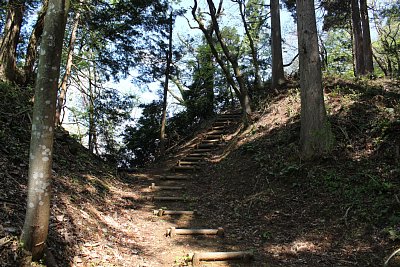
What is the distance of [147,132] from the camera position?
57.7 ft

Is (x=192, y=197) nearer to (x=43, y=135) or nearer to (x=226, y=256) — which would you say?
(x=226, y=256)

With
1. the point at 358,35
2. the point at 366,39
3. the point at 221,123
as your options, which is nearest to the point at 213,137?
the point at 221,123

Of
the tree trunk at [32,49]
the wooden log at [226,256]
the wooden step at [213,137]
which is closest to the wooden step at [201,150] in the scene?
the wooden step at [213,137]

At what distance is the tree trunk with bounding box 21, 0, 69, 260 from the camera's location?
3.07 m

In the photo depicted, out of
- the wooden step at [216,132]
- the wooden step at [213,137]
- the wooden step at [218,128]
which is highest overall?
the wooden step at [218,128]

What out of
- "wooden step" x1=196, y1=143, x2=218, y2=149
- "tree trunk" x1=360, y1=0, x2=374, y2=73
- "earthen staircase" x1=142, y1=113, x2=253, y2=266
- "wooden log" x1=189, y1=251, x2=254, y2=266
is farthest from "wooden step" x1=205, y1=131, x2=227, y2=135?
"wooden log" x1=189, y1=251, x2=254, y2=266

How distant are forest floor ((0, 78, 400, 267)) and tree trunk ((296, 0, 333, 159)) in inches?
13.9

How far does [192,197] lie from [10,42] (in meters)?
7.23

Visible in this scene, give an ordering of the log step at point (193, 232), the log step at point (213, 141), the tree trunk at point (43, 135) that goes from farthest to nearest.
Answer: the log step at point (213, 141)
the log step at point (193, 232)
the tree trunk at point (43, 135)

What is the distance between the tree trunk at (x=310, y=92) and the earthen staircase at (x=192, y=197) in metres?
3.12

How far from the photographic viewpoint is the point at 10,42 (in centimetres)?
893

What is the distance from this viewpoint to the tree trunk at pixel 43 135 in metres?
3.07

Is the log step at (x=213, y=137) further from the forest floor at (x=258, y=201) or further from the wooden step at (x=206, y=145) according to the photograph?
the forest floor at (x=258, y=201)

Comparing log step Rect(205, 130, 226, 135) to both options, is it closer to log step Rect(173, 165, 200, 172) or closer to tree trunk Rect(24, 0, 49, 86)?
log step Rect(173, 165, 200, 172)
